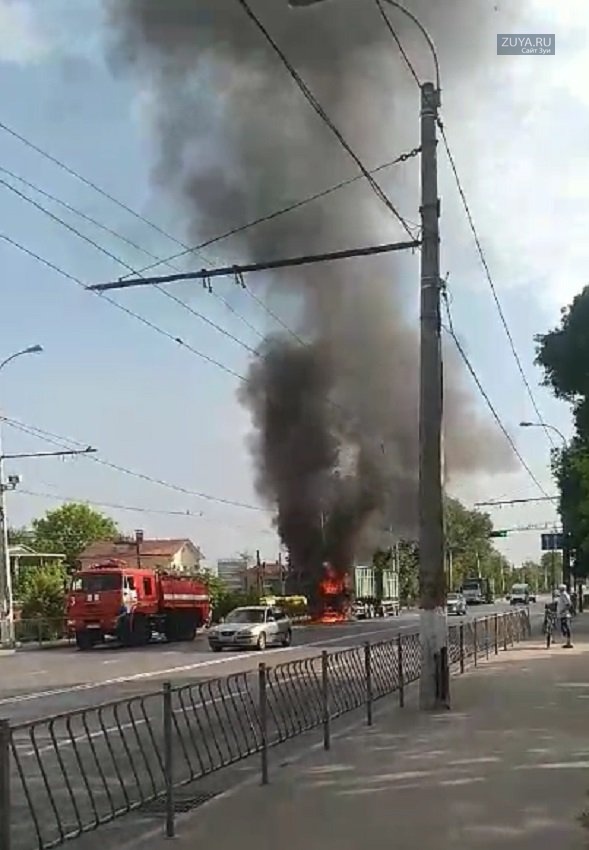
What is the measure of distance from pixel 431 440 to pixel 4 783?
31.4 ft

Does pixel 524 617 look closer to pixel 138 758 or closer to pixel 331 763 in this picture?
pixel 331 763

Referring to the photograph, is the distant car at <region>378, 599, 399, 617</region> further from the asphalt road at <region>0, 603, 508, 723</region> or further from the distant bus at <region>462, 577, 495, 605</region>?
the asphalt road at <region>0, 603, 508, 723</region>

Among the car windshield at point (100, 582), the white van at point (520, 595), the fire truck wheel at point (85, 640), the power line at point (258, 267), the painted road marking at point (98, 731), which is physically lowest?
the white van at point (520, 595)

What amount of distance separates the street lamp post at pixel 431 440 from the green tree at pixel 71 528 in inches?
3769

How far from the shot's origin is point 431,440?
47.6ft

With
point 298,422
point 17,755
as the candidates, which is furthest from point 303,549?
point 17,755

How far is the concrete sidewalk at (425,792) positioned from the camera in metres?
7.09

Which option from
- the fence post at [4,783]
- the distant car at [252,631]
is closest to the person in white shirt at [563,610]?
the distant car at [252,631]

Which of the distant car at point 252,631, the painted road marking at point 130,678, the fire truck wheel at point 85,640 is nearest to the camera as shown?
the painted road marking at point 130,678

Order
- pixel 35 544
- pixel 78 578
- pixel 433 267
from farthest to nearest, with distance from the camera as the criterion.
Result: 1. pixel 35 544
2. pixel 78 578
3. pixel 433 267

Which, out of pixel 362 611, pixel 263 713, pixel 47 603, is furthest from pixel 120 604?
pixel 362 611

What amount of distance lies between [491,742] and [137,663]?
53.2 ft

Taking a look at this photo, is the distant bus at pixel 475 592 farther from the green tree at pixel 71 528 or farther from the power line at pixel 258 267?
the power line at pixel 258 267

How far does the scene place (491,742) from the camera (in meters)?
11.2
